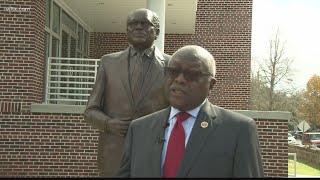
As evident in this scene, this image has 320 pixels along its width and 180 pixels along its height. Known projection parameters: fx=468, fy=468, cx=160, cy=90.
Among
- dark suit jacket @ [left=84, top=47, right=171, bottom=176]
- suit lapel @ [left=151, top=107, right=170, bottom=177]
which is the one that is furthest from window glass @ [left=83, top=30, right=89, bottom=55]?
suit lapel @ [left=151, top=107, right=170, bottom=177]

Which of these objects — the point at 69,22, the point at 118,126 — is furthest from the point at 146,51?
the point at 69,22

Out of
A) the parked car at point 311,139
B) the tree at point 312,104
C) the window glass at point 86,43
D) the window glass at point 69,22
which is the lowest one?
the parked car at point 311,139

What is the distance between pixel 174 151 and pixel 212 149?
0.59 feet

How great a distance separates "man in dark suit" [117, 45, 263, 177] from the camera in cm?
212

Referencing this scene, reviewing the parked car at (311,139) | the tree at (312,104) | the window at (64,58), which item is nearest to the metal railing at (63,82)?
the window at (64,58)

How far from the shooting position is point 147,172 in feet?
7.18

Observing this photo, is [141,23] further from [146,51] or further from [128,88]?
[128,88]

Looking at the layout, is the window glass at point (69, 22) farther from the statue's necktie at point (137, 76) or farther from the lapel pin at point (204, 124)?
the lapel pin at point (204, 124)

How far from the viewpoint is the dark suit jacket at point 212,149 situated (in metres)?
2.11

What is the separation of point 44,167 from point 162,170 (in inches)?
326

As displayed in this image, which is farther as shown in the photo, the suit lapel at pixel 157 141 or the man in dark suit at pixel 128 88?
the man in dark suit at pixel 128 88

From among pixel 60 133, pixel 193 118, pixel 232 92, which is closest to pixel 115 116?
pixel 193 118

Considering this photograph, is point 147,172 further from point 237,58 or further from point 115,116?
point 237,58

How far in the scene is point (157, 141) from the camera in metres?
2.23
